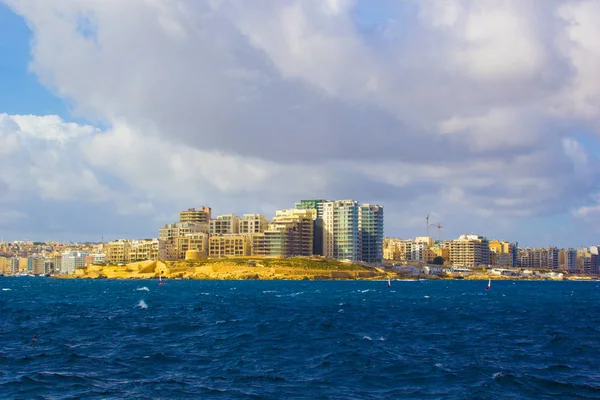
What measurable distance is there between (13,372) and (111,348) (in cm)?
974

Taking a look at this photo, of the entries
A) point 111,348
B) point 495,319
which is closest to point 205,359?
point 111,348

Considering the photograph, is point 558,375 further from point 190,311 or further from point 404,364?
point 190,311

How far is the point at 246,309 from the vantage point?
3433 inches

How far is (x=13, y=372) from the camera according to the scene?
39.7m

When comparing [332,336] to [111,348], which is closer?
[111,348]

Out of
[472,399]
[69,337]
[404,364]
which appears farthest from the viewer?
[69,337]

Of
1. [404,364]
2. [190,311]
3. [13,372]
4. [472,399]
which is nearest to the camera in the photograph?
[472,399]

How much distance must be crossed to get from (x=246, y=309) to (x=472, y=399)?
5542cm

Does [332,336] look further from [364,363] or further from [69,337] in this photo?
[69,337]

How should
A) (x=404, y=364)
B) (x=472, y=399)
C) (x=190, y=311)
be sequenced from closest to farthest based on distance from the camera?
(x=472, y=399), (x=404, y=364), (x=190, y=311)

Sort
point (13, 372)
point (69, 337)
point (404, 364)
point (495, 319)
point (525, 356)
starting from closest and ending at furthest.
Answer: point (13, 372) < point (404, 364) < point (525, 356) < point (69, 337) < point (495, 319)

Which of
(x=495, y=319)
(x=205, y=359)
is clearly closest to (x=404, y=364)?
(x=205, y=359)

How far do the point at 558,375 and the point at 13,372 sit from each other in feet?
103

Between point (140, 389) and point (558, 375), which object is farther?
point (558, 375)
